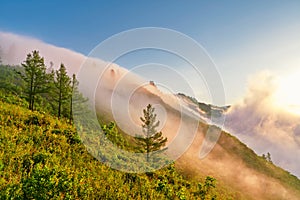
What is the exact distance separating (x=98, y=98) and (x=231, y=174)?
211 feet

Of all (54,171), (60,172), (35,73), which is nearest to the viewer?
(54,171)

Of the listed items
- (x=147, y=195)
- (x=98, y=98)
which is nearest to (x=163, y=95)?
(x=98, y=98)

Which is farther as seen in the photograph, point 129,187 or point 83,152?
point 83,152

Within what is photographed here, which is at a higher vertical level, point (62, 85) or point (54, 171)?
point (62, 85)

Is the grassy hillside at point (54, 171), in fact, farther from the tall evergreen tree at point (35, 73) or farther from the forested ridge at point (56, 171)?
the tall evergreen tree at point (35, 73)

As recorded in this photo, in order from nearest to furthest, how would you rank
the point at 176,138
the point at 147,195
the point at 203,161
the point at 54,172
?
1. the point at 54,172
2. the point at 147,195
3. the point at 176,138
4. the point at 203,161

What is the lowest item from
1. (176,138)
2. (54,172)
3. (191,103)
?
(54,172)

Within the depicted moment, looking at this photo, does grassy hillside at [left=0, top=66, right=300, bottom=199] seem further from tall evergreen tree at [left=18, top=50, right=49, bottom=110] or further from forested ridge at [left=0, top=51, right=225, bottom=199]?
tall evergreen tree at [left=18, top=50, right=49, bottom=110]

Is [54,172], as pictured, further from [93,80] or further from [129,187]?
[129,187]

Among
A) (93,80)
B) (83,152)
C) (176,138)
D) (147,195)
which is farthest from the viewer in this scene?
(83,152)

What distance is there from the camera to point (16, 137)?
18250 millimetres

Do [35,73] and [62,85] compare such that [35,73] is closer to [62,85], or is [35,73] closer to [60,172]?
[62,85]

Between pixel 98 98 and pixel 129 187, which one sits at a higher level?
pixel 98 98

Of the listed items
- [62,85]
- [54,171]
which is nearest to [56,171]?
[54,171]
